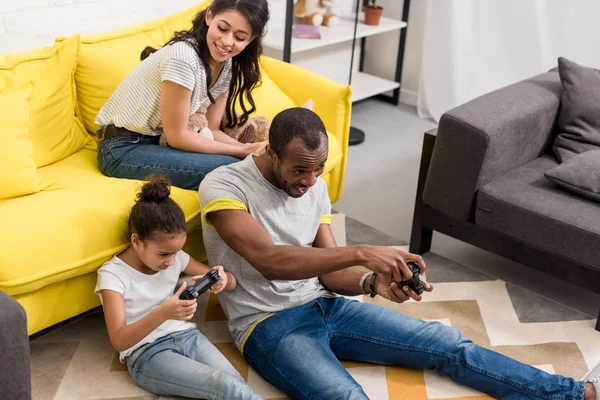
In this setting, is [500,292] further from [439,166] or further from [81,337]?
[81,337]

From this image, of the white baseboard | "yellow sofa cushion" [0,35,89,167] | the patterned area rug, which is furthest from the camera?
the white baseboard

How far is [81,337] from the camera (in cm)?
214

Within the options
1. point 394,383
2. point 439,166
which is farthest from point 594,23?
point 394,383

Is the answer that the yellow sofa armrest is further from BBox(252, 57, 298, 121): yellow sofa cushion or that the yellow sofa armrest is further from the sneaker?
the sneaker

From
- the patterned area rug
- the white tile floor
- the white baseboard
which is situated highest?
the white baseboard

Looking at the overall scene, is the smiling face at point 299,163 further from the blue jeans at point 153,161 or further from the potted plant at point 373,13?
the potted plant at point 373,13

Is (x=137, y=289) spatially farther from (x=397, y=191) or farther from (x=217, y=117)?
(x=397, y=191)

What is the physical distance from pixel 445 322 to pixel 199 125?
100cm

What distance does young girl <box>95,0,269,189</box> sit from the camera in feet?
7.07

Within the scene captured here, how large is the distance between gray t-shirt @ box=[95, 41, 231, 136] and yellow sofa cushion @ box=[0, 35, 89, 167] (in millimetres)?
138

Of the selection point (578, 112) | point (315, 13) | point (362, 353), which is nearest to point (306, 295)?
point (362, 353)

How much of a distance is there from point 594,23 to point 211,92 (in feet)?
6.67

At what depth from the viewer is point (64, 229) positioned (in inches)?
75.2

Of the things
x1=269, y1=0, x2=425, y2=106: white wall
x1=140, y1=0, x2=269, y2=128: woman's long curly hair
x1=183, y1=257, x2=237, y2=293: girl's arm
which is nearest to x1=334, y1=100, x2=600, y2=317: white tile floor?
x1=269, y1=0, x2=425, y2=106: white wall
